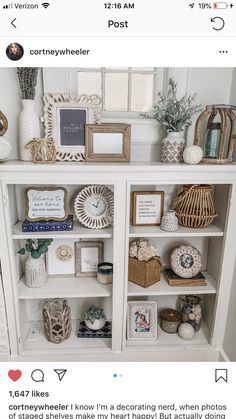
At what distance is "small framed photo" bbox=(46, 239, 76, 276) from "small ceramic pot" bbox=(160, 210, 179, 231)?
0.48m

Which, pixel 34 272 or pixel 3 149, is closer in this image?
pixel 3 149

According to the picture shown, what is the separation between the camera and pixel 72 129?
135cm

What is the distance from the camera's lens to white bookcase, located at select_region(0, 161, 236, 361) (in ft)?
4.09

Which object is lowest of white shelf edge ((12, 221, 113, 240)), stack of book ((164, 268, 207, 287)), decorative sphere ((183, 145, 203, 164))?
stack of book ((164, 268, 207, 287))

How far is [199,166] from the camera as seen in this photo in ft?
4.11

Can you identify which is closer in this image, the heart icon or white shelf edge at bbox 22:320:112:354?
the heart icon

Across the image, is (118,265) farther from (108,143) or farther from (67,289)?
(108,143)

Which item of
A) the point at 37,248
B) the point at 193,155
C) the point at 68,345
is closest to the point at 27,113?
the point at 37,248

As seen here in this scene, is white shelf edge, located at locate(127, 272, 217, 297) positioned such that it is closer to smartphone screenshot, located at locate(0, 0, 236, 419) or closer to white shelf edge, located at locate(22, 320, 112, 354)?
smartphone screenshot, located at locate(0, 0, 236, 419)

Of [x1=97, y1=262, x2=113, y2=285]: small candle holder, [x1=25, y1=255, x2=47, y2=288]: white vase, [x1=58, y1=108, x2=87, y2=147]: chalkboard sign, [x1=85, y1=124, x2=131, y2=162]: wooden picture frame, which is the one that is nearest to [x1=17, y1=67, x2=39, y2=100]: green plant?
[x1=58, y1=108, x2=87, y2=147]: chalkboard sign

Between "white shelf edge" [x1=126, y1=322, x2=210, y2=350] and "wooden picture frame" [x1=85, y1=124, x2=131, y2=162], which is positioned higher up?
"wooden picture frame" [x1=85, y1=124, x2=131, y2=162]

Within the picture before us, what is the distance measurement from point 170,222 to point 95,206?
356mm

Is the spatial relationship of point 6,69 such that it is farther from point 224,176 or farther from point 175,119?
point 224,176
